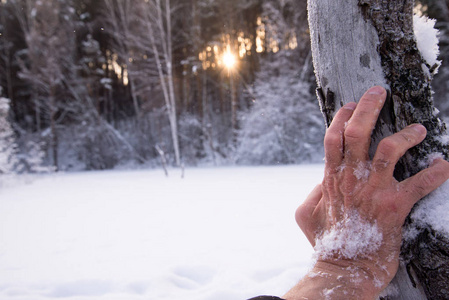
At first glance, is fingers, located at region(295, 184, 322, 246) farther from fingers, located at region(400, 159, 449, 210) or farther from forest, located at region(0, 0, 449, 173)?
forest, located at region(0, 0, 449, 173)

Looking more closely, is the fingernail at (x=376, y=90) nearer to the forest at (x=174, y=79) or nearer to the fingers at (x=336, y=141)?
the fingers at (x=336, y=141)

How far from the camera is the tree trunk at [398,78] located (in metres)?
0.94

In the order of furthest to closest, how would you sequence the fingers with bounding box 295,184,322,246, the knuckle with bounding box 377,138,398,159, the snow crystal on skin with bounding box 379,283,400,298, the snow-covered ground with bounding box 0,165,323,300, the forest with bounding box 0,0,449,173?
the forest with bounding box 0,0,449,173, the snow-covered ground with bounding box 0,165,323,300, the fingers with bounding box 295,184,322,246, the snow crystal on skin with bounding box 379,283,400,298, the knuckle with bounding box 377,138,398,159

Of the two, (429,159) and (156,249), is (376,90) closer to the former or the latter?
(429,159)

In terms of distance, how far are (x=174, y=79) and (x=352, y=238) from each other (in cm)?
1769

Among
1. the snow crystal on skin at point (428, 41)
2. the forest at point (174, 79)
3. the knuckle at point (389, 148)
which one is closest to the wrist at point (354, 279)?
the knuckle at point (389, 148)

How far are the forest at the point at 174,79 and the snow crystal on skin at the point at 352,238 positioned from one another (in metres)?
12.0

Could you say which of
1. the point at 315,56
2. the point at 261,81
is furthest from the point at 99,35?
the point at 315,56

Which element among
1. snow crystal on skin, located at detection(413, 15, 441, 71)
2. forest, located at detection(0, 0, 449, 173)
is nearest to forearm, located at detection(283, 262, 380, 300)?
snow crystal on skin, located at detection(413, 15, 441, 71)

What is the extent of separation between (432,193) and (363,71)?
458 millimetres

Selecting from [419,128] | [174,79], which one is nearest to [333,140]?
[419,128]

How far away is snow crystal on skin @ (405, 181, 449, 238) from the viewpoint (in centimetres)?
89

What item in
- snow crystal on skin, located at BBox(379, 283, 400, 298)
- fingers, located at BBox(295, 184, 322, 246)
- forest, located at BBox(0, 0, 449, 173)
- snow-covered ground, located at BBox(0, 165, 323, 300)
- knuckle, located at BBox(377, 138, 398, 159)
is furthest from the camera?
forest, located at BBox(0, 0, 449, 173)

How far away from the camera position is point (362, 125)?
912 millimetres
